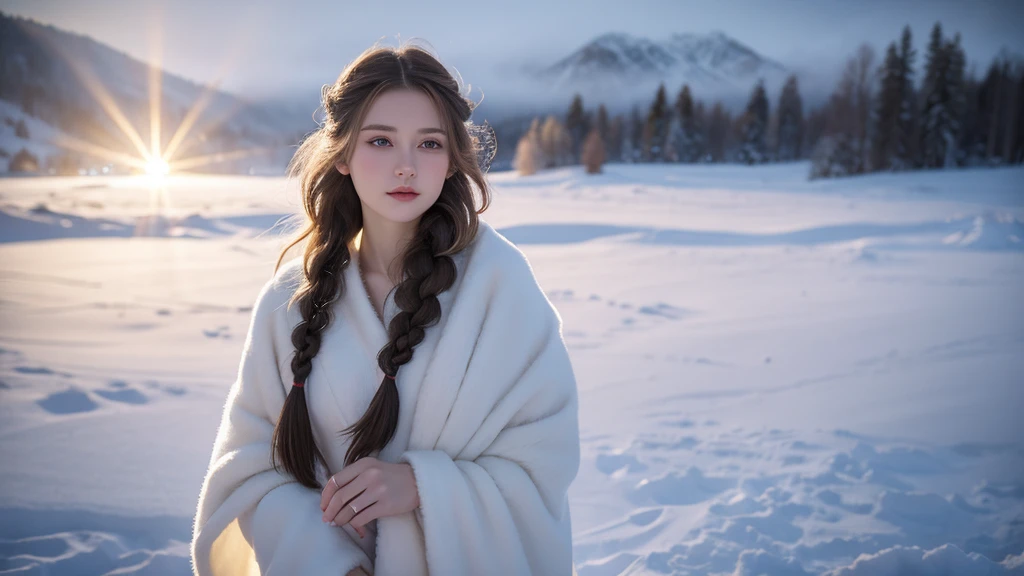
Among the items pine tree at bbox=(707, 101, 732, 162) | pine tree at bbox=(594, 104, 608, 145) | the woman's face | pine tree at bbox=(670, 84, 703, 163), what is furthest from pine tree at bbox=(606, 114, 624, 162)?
the woman's face

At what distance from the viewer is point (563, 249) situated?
10.9 metres

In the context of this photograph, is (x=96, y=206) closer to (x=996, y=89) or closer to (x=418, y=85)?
(x=418, y=85)

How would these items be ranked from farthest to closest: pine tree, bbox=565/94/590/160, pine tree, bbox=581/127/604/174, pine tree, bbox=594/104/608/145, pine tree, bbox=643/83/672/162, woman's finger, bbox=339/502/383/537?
pine tree, bbox=565/94/590/160, pine tree, bbox=594/104/608/145, pine tree, bbox=643/83/672/162, pine tree, bbox=581/127/604/174, woman's finger, bbox=339/502/383/537

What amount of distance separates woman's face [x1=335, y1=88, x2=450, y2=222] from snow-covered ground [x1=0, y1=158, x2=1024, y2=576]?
58cm

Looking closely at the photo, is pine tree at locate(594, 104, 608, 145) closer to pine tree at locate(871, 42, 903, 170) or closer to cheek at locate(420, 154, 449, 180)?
pine tree at locate(871, 42, 903, 170)

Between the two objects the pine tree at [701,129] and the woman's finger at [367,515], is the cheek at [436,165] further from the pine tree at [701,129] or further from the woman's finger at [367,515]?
the pine tree at [701,129]

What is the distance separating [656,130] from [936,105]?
54.3ft

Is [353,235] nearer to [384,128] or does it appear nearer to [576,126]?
[384,128]

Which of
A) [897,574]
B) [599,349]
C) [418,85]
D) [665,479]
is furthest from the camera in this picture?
[599,349]

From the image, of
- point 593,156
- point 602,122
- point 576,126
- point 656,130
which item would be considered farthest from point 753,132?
point 593,156

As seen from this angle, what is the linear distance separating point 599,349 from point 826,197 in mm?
17659

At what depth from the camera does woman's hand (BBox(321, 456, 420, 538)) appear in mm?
1279

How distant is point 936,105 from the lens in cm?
2483

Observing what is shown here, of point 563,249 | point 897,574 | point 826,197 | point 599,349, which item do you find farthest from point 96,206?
point 826,197
